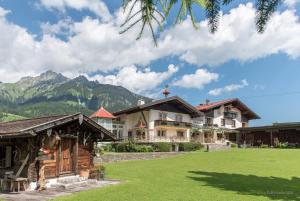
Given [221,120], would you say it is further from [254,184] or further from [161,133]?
[254,184]

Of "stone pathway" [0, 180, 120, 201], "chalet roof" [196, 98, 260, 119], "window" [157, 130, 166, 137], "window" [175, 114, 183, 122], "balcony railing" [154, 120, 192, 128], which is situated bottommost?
"stone pathway" [0, 180, 120, 201]

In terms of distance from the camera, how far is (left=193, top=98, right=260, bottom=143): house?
179 feet

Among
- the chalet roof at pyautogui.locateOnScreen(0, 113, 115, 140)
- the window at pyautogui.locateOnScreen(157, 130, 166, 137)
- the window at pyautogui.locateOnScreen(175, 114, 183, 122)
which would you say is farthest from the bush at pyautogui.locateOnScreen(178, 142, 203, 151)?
the chalet roof at pyautogui.locateOnScreen(0, 113, 115, 140)

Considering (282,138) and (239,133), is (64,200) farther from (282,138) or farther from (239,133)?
(239,133)

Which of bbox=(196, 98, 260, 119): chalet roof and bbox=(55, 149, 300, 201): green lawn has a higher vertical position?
bbox=(196, 98, 260, 119): chalet roof

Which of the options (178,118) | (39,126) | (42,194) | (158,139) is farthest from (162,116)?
(42,194)

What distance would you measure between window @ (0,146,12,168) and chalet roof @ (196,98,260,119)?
4219 cm

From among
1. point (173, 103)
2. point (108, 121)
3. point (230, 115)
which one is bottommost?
point (108, 121)

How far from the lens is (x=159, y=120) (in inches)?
1869

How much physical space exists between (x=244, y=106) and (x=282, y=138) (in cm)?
1158

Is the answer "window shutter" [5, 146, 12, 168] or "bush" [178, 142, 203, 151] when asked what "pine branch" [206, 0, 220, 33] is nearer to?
"window shutter" [5, 146, 12, 168]

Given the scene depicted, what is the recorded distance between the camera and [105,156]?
2952cm

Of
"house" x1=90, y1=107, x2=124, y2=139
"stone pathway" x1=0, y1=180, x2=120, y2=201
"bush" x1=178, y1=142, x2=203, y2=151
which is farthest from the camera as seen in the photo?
"house" x1=90, y1=107, x2=124, y2=139

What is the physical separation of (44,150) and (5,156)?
2.16m
